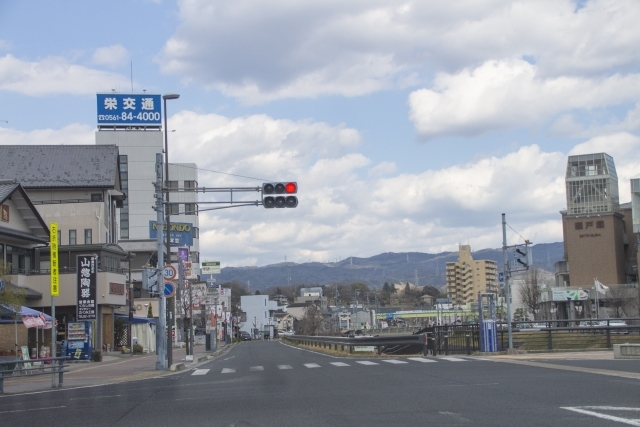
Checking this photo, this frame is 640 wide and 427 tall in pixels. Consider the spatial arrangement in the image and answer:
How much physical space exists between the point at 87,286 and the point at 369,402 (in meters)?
39.5

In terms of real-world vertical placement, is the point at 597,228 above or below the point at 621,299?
above

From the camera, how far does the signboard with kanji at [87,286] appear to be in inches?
1924

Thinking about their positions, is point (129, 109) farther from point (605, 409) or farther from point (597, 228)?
point (605, 409)

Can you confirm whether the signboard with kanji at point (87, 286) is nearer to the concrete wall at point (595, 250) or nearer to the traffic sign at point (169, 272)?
the traffic sign at point (169, 272)

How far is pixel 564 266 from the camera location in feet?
460

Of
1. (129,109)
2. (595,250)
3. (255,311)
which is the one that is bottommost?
(255,311)

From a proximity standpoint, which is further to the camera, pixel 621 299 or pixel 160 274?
pixel 621 299

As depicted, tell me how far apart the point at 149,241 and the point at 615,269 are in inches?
3003

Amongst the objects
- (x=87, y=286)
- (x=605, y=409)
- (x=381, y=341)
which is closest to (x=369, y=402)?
(x=605, y=409)

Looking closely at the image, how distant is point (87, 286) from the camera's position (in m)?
49.2

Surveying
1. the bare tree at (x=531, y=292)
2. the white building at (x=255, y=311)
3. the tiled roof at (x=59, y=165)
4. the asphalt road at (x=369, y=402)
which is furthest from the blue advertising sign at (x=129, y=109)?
the white building at (x=255, y=311)

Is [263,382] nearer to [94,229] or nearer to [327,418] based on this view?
[327,418]

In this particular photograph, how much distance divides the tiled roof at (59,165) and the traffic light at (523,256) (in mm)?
44399

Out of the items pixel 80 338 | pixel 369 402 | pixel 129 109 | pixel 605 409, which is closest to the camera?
pixel 605 409
